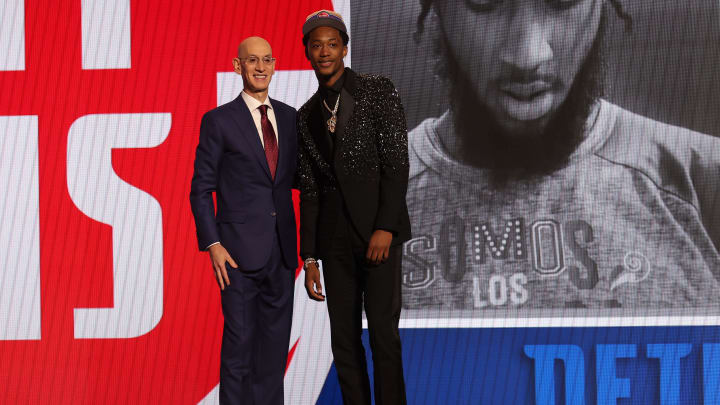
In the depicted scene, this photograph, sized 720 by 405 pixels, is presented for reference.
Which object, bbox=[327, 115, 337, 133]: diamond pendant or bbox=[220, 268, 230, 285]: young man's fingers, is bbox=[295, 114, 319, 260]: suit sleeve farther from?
bbox=[220, 268, 230, 285]: young man's fingers

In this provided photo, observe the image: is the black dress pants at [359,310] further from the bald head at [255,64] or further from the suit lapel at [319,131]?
the bald head at [255,64]

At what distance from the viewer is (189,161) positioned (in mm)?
2736

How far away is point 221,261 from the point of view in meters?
1.90

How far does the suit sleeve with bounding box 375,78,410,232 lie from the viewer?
1819 millimetres

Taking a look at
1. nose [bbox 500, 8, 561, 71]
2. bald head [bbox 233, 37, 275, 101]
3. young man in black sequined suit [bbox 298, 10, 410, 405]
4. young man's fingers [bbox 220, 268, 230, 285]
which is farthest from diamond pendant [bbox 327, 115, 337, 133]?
nose [bbox 500, 8, 561, 71]

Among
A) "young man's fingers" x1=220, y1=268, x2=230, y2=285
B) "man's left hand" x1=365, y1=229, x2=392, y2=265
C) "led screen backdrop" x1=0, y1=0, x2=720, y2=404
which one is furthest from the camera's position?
"led screen backdrop" x1=0, y1=0, x2=720, y2=404

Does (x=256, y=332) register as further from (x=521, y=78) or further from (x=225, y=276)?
(x=521, y=78)

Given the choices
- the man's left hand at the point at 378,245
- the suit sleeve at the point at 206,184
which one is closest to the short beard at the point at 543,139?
the man's left hand at the point at 378,245

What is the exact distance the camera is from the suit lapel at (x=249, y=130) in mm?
1943

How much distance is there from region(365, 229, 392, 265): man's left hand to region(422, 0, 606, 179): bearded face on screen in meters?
0.93

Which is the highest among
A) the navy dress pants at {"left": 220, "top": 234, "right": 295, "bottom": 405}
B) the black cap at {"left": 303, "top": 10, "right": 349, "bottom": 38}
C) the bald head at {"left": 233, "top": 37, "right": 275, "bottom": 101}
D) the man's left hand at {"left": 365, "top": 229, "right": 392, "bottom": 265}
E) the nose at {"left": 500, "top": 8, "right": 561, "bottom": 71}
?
the nose at {"left": 500, "top": 8, "right": 561, "bottom": 71}

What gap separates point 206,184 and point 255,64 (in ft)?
1.21

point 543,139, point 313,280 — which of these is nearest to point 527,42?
point 543,139

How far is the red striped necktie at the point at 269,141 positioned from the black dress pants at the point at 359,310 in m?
0.26
